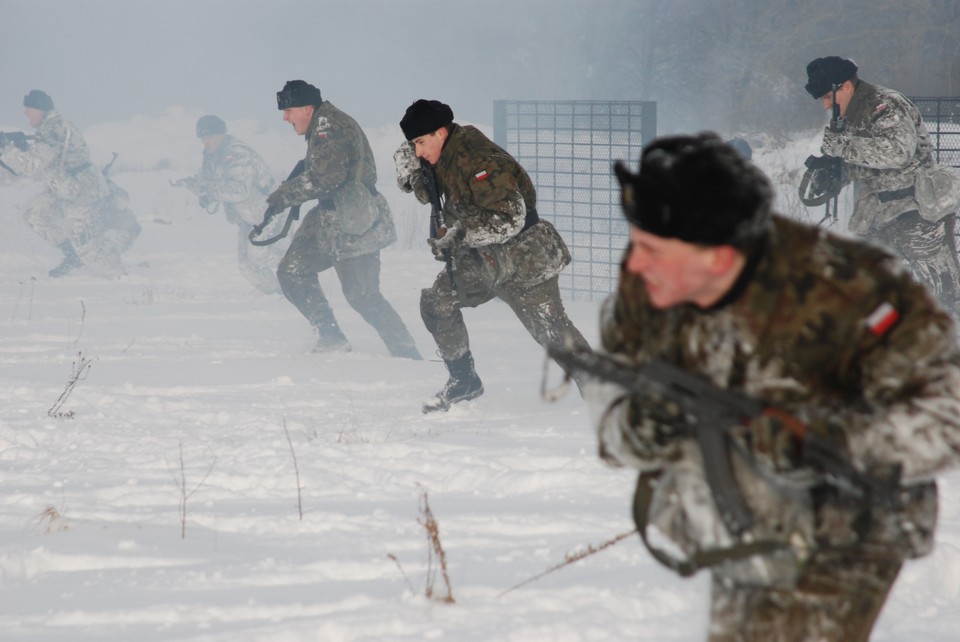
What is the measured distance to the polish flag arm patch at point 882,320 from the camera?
1.53 meters

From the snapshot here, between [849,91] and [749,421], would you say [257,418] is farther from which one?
[749,421]

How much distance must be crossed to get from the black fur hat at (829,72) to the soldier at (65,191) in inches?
385

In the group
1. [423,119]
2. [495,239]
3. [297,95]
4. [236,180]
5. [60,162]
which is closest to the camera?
[423,119]

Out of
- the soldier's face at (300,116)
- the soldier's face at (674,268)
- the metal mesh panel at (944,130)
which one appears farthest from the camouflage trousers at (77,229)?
the soldier's face at (674,268)

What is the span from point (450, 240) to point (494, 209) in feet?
1.11

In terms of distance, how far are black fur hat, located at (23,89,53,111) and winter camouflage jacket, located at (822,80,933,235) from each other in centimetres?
1015

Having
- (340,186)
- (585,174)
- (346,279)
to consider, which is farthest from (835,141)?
(585,174)

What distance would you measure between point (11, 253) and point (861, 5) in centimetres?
1768

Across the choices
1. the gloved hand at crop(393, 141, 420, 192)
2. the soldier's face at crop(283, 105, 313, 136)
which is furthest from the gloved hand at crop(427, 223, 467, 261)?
the soldier's face at crop(283, 105, 313, 136)

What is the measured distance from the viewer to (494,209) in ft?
17.2

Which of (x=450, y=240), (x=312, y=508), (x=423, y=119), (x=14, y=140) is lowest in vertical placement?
(x=312, y=508)

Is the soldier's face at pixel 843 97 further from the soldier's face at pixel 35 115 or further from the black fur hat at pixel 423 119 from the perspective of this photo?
the soldier's face at pixel 35 115

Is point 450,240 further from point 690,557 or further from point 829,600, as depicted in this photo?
point 829,600

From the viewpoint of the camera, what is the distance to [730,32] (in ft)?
87.0
